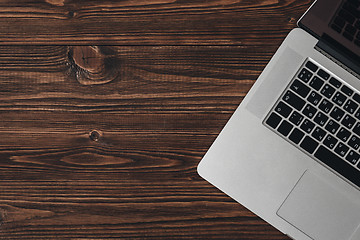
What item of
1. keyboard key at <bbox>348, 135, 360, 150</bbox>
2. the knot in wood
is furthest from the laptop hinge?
the knot in wood

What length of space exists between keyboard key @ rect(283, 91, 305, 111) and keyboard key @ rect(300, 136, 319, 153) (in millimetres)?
53

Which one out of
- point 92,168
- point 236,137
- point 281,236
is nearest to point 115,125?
point 92,168

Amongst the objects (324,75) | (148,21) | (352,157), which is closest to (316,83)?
(324,75)

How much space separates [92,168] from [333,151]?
16.7 inches

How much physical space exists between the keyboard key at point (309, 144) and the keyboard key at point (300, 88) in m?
0.07

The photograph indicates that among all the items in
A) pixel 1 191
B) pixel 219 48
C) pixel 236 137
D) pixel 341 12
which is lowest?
pixel 1 191

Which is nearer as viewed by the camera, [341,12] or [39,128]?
[341,12]

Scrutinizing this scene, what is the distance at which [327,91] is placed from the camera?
665 millimetres

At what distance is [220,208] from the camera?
72cm

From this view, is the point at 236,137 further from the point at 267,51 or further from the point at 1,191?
the point at 1,191

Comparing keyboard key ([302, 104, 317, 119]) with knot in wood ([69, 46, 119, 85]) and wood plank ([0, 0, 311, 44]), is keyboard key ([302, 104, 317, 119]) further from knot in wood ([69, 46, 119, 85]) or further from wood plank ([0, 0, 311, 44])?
knot in wood ([69, 46, 119, 85])

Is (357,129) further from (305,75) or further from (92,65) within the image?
(92,65)

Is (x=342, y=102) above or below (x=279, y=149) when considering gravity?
above

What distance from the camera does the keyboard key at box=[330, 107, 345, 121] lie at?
2.17ft
